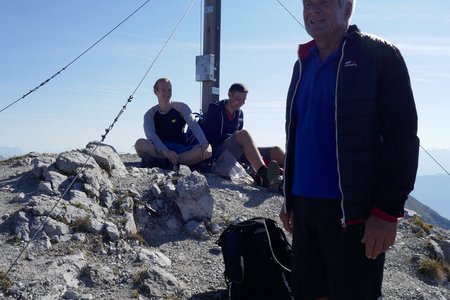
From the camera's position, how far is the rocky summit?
14.0ft

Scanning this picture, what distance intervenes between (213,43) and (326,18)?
643 centimetres

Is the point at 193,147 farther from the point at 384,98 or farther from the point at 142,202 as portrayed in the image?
the point at 384,98

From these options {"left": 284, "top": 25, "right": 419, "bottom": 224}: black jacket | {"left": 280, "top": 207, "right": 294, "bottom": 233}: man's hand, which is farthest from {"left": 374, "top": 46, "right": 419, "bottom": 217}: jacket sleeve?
{"left": 280, "top": 207, "right": 294, "bottom": 233}: man's hand

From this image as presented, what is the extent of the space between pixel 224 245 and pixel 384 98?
243cm

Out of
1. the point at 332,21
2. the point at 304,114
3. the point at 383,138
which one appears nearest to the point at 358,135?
the point at 383,138

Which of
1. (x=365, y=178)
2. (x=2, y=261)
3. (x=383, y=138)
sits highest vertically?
(x=383, y=138)

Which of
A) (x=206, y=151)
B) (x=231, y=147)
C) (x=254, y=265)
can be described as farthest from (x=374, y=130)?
(x=231, y=147)

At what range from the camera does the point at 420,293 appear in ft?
16.2

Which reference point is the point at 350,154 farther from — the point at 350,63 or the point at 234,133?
the point at 234,133

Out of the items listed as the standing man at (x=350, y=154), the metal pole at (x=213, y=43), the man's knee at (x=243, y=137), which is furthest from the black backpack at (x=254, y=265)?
the metal pole at (x=213, y=43)

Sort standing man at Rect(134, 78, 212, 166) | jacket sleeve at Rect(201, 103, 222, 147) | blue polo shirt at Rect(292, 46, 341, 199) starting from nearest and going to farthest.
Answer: blue polo shirt at Rect(292, 46, 341, 199) → standing man at Rect(134, 78, 212, 166) → jacket sleeve at Rect(201, 103, 222, 147)

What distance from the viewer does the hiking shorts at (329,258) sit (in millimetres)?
2383

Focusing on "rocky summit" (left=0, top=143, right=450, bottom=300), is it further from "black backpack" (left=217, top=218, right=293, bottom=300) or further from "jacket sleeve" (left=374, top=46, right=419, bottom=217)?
"jacket sleeve" (left=374, top=46, right=419, bottom=217)

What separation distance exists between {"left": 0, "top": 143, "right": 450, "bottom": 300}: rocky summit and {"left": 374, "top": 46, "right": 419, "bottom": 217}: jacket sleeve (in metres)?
2.48
